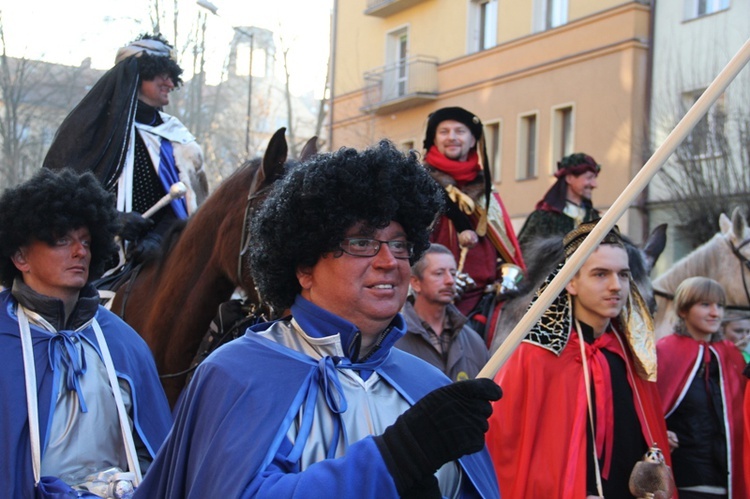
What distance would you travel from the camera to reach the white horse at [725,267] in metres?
8.74

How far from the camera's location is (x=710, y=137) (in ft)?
59.9

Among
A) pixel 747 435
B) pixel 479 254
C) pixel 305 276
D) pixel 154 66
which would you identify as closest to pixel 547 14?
pixel 479 254

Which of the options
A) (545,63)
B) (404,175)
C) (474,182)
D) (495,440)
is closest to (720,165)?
(545,63)

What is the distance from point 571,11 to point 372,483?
2336cm

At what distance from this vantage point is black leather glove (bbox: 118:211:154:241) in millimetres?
6465

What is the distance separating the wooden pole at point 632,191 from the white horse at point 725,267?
6.03 meters

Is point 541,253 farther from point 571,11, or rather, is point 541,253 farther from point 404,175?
point 571,11

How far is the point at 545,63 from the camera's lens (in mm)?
25047

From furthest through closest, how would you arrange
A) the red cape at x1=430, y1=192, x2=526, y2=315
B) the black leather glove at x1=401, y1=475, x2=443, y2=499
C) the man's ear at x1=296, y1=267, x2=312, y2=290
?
the red cape at x1=430, y1=192, x2=526, y2=315 < the man's ear at x1=296, y1=267, x2=312, y2=290 < the black leather glove at x1=401, y1=475, x2=443, y2=499

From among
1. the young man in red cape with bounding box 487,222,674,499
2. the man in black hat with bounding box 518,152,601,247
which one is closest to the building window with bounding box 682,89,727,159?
the man in black hat with bounding box 518,152,601,247

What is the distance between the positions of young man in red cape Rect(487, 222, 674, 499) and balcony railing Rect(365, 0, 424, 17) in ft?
84.6

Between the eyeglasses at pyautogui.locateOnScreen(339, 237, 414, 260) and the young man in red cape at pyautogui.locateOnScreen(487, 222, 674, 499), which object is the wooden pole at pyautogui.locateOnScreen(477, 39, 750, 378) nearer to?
the eyeglasses at pyautogui.locateOnScreen(339, 237, 414, 260)

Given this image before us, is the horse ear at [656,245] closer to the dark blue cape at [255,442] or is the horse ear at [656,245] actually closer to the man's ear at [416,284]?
the man's ear at [416,284]

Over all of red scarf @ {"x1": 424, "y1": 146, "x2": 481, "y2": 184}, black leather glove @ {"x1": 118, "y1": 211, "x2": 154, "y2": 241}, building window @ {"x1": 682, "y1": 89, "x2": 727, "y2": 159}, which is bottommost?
black leather glove @ {"x1": 118, "y1": 211, "x2": 154, "y2": 241}
